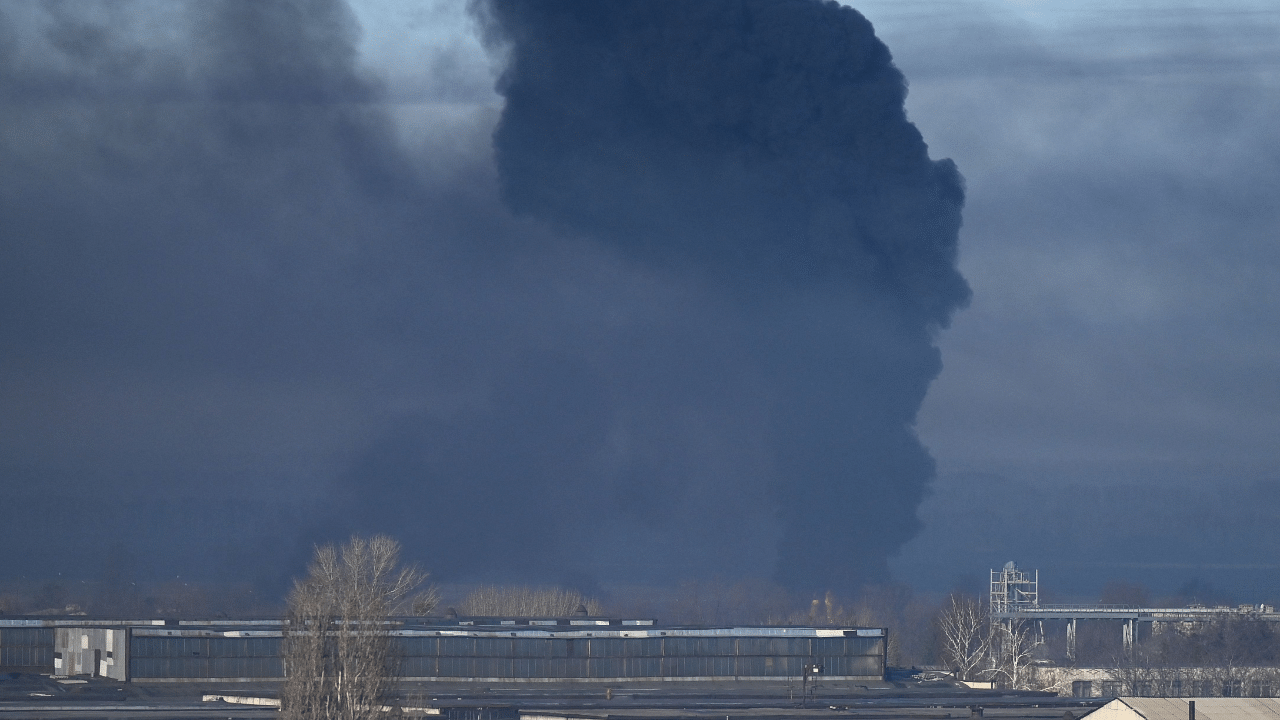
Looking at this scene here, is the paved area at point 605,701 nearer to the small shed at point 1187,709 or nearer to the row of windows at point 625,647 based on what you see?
the row of windows at point 625,647

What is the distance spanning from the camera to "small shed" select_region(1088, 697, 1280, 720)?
36688mm

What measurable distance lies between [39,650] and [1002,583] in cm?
5766

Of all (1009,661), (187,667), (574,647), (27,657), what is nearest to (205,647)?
(187,667)

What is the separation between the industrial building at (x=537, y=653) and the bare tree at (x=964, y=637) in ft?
37.6

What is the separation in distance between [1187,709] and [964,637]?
4102cm

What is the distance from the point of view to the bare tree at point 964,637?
225 ft

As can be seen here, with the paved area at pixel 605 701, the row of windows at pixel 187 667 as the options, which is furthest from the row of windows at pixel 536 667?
the paved area at pixel 605 701

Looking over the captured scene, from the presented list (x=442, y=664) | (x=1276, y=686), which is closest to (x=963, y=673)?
(x=1276, y=686)

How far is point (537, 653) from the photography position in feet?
171

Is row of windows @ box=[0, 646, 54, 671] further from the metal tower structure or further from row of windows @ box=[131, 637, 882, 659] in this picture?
the metal tower structure

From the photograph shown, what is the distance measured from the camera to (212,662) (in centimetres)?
5106

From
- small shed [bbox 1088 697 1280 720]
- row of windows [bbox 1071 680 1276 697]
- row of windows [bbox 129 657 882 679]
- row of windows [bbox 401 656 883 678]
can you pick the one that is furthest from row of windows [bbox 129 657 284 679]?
row of windows [bbox 1071 680 1276 697]

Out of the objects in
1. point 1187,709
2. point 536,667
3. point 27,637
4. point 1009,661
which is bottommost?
point 1009,661

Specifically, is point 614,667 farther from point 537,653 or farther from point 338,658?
point 338,658
